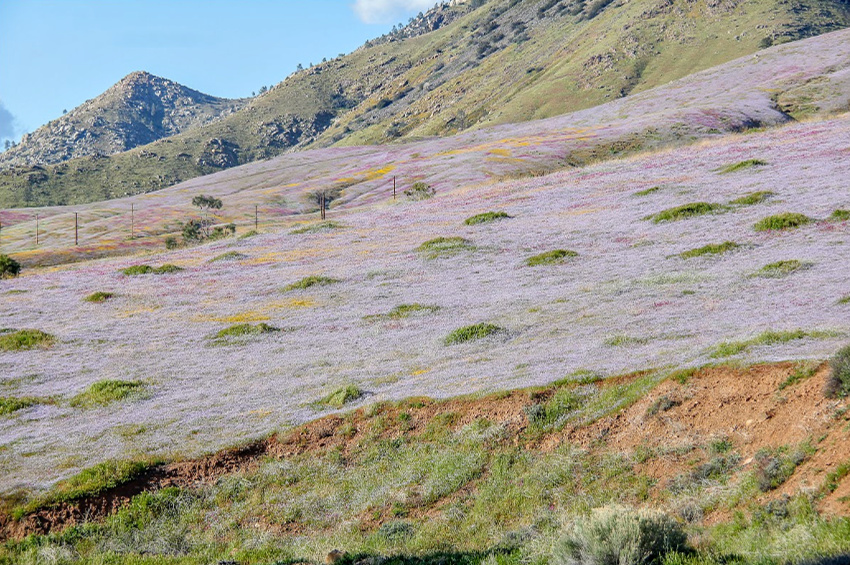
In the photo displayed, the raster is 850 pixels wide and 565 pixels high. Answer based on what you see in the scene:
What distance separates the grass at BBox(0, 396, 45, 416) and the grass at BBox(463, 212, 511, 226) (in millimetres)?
29503

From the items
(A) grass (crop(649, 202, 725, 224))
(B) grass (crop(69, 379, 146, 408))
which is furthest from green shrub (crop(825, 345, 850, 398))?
(A) grass (crop(649, 202, 725, 224))

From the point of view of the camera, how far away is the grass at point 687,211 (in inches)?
1497

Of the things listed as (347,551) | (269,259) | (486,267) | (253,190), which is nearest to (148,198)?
(253,190)

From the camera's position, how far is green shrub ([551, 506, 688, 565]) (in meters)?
9.41

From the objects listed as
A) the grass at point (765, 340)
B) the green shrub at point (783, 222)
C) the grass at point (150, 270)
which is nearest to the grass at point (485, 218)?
the green shrub at point (783, 222)

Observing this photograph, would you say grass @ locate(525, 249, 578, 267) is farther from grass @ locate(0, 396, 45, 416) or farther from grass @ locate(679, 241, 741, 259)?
grass @ locate(0, 396, 45, 416)

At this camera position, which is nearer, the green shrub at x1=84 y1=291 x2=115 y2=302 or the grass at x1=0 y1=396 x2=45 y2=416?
→ the grass at x1=0 y1=396 x2=45 y2=416

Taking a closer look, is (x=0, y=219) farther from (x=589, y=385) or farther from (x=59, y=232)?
(x=589, y=385)

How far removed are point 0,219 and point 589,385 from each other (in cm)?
12159

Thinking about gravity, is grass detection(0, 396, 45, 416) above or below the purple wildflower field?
below

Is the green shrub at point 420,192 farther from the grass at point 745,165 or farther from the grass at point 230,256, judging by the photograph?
the grass at point 745,165

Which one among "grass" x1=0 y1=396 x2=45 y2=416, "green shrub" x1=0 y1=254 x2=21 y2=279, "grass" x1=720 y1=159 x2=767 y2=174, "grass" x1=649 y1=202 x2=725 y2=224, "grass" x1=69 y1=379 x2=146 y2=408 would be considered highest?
"grass" x1=720 y1=159 x2=767 y2=174

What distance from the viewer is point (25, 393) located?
925 inches

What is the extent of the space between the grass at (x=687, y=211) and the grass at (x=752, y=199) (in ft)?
3.29
